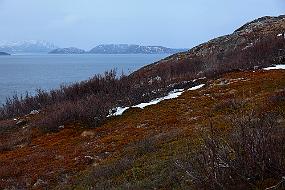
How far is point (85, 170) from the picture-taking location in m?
11.0

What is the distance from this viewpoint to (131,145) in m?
12.3

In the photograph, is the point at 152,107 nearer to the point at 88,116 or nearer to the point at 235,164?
the point at 88,116

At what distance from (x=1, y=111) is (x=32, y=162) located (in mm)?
21263

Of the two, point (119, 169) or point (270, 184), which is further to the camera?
point (119, 169)

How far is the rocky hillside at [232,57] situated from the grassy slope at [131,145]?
6.98 meters

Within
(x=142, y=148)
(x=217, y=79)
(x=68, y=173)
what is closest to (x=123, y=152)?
(x=142, y=148)

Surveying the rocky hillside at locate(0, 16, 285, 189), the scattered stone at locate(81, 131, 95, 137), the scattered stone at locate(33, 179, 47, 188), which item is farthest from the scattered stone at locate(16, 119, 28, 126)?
the scattered stone at locate(33, 179, 47, 188)

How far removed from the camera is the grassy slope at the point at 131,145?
935 centimetres

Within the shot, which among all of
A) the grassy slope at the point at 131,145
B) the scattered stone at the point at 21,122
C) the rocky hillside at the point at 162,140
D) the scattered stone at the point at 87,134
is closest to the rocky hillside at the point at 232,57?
the rocky hillside at the point at 162,140

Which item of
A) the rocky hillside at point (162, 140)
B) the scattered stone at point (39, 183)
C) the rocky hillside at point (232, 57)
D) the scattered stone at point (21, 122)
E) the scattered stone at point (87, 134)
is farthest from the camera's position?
the rocky hillside at point (232, 57)

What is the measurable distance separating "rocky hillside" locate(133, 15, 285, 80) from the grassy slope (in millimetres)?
6982

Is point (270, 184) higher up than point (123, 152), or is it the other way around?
point (270, 184)

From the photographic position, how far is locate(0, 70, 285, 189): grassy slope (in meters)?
9.35

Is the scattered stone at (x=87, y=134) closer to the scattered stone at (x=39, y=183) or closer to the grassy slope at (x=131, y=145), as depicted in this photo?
the grassy slope at (x=131, y=145)
